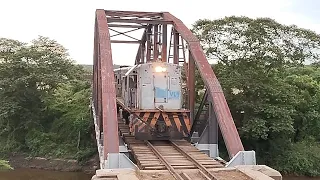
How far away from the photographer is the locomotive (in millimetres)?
14492

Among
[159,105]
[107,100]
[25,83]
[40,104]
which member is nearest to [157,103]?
[159,105]

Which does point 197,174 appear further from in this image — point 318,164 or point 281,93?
point 318,164

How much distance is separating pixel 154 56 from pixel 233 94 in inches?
200

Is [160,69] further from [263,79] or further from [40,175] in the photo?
[40,175]

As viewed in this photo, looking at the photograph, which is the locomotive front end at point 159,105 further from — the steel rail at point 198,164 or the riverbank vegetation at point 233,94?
the riverbank vegetation at point 233,94

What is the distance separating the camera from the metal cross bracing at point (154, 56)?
36.7 ft

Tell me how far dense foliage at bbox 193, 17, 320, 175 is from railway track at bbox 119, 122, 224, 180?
7.34 metres

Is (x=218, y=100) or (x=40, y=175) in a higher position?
(x=218, y=100)

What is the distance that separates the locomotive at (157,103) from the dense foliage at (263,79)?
6.22 metres

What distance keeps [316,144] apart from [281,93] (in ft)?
17.3

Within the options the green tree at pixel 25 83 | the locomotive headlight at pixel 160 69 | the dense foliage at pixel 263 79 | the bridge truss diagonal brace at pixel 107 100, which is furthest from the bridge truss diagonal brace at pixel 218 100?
the green tree at pixel 25 83

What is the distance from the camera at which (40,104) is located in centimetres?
2631

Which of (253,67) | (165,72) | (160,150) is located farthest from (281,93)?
(160,150)

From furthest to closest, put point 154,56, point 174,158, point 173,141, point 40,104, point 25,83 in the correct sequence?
point 40,104 → point 25,83 → point 154,56 → point 173,141 → point 174,158
